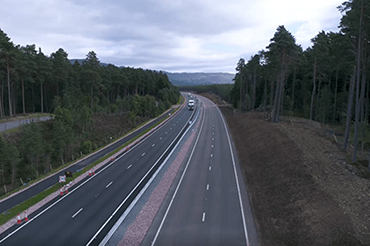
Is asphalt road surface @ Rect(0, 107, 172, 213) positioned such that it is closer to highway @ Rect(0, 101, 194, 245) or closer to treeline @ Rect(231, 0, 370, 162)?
highway @ Rect(0, 101, 194, 245)

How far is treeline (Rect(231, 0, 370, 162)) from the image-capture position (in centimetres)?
2453

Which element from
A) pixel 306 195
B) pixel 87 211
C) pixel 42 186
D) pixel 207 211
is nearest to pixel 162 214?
pixel 207 211

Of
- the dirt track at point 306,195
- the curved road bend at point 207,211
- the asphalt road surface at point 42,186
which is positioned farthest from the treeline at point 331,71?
the asphalt road surface at point 42,186

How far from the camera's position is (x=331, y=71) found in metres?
53.5

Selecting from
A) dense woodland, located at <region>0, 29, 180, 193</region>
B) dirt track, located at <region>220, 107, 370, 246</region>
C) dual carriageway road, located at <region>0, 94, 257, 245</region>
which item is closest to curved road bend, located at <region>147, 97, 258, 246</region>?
dual carriageway road, located at <region>0, 94, 257, 245</region>

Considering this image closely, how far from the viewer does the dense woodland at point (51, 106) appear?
102 ft

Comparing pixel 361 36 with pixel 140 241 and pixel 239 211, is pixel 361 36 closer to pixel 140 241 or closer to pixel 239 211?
pixel 239 211

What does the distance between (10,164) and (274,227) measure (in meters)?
27.7

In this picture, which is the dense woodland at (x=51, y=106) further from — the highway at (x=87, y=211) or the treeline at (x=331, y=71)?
the treeline at (x=331, y=71)

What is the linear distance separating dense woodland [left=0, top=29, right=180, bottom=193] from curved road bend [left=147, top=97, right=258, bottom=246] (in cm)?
1769

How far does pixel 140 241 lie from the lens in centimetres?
1612

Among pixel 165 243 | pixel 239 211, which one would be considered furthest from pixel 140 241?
pixel 239 211

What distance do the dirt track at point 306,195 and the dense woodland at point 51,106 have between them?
78.6ft

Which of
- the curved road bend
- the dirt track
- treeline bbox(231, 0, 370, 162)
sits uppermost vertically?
treeline bbox(231, 0, 370, 162)
